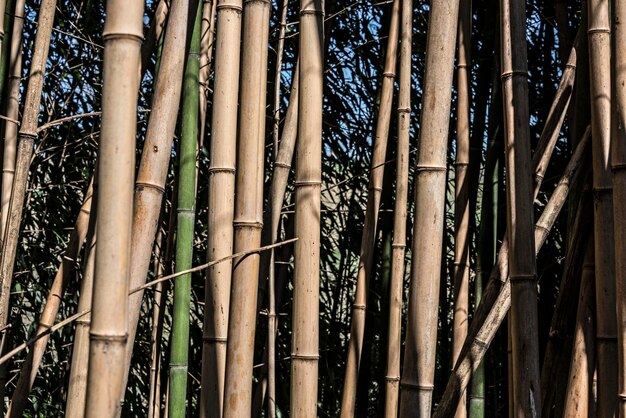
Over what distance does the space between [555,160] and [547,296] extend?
1.27ft

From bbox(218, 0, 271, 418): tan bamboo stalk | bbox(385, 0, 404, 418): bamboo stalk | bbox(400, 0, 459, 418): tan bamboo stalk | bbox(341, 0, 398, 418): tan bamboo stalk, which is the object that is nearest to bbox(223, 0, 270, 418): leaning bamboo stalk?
bbox(218, 0, 271, 418): tan bamboo stalk

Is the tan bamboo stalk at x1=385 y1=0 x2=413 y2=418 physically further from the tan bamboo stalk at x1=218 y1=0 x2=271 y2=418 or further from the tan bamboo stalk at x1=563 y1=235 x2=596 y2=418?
the tan bamboo stalk at x1=218 y1=0 x2=271 y2=418

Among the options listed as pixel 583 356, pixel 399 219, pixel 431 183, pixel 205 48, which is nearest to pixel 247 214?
pixel 431 183

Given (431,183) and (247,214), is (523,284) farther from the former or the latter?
(247,214)

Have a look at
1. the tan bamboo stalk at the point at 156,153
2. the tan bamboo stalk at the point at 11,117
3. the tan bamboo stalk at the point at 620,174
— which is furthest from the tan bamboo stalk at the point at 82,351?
the tan bamboo stalk at the point at 620,174

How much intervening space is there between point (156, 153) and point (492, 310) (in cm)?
55

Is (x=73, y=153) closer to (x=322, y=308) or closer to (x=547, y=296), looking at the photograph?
(x=322, y=308)

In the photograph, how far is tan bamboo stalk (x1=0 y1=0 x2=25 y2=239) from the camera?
1440mm

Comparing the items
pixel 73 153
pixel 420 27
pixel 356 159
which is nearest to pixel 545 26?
pixel 420 27

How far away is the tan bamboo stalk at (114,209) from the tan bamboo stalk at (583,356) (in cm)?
77

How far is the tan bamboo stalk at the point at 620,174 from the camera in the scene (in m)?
1.03

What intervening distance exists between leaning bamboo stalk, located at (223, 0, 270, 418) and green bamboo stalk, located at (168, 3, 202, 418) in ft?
1.10

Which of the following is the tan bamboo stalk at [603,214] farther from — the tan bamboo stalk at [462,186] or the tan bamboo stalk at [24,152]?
the tan bamboo stalk at [24,152]

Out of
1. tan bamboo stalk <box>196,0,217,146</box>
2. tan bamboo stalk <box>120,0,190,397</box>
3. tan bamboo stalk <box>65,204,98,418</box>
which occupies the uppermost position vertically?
tan bamboo stalk <box>196,0,217,146</box>
